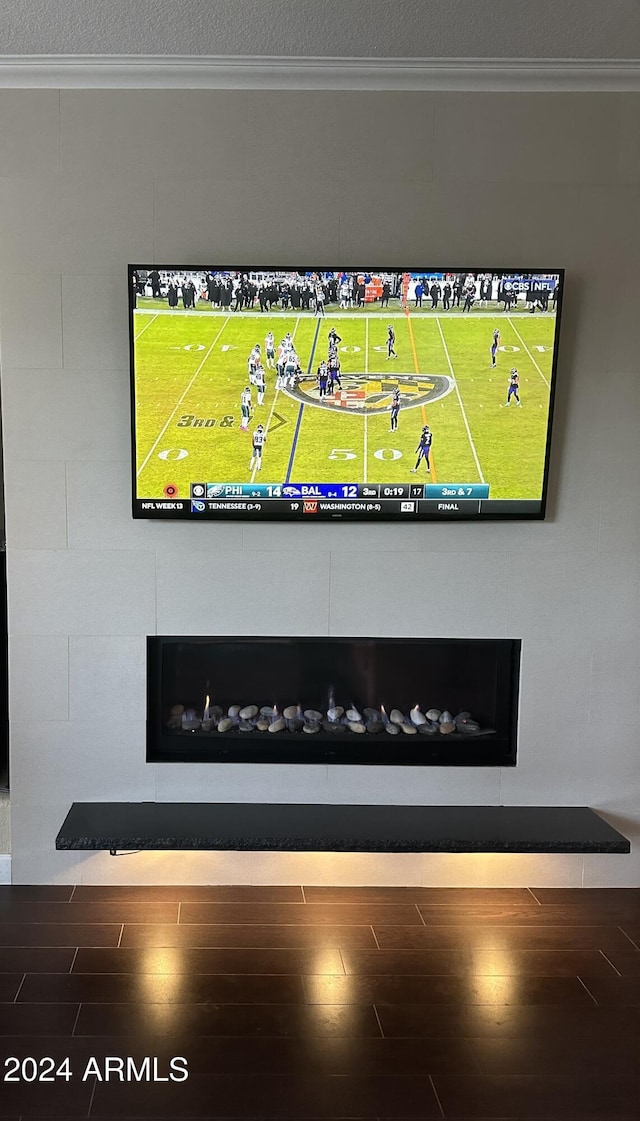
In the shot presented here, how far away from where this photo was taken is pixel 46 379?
2.93 metres

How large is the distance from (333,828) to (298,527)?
1009mm

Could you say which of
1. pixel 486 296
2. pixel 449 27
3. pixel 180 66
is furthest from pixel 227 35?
pixel 486 296

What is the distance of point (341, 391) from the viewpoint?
114 inches

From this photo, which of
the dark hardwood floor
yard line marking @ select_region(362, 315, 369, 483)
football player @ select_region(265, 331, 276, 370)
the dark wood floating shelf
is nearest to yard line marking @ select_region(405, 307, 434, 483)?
yard line marking @ select_region(362, 315, 369, 483)

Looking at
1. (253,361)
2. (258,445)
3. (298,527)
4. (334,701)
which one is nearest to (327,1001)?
(334,701)

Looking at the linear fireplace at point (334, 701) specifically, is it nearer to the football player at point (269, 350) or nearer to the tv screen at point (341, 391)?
the tv screen at point (341, 391)

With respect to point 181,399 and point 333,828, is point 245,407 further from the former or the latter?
point 333,828

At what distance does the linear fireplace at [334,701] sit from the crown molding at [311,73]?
181cm

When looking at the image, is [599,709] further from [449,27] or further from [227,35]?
[227,35]

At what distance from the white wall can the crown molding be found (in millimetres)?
45

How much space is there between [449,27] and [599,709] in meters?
2.24

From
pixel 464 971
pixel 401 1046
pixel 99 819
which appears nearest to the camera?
pixel 401 1046

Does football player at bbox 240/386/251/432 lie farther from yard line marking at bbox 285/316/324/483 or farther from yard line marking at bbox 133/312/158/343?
yard line marking at bbox 133/312/158/343

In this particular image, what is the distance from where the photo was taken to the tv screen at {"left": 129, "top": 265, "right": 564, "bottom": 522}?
2.83 m
